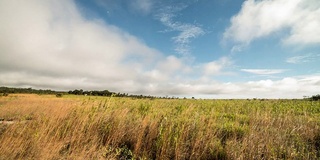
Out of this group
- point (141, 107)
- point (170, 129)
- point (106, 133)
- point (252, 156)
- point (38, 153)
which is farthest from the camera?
point (141, 107)

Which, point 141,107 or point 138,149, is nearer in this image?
point 138,149

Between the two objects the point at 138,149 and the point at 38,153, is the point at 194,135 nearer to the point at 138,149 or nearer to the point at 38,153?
the point at 138,149

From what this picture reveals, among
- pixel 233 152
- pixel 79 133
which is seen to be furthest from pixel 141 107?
pixel 233 152

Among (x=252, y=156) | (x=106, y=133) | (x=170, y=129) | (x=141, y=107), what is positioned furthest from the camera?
(x=141, y=107)

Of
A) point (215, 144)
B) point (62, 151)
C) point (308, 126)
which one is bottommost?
point (62, 151)

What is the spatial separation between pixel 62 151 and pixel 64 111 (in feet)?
7.58

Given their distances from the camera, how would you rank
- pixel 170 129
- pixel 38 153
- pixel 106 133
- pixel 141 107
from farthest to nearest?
1. pixel 141 107
2. pixel 106 133
3. pixel 170 129
4. pixel 38 153

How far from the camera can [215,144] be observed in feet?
17.8

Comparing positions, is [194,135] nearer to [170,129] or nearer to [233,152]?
[170,129]

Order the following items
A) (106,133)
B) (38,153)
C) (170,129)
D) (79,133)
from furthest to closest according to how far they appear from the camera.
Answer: (106,133), (79,133), (170,129), (38,153)

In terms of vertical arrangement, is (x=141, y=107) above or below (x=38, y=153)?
above

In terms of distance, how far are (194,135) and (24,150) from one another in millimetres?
4419

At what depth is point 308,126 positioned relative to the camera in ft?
21.3

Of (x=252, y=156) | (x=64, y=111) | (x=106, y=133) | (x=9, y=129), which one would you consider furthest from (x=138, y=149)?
(x=9, y=129)
